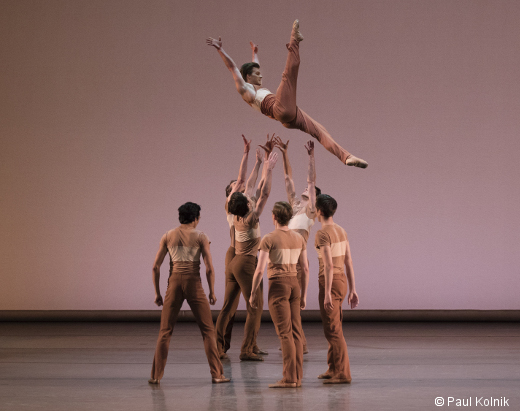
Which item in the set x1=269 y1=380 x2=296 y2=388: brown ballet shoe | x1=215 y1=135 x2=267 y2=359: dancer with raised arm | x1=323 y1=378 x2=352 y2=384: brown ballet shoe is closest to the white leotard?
x1=215 y1=135 x2=267 y2=359: dancer with raised arm

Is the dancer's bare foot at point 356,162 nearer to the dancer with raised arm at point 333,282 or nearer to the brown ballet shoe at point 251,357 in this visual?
the dancer with raised arm at point 333,282

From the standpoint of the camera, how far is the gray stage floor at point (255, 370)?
428 centimetres

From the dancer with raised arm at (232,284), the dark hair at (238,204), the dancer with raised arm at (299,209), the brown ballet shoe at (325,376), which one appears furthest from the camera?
the dancer with raised arm at (232,284)

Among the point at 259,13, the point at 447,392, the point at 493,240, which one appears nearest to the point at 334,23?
the point at 259,13

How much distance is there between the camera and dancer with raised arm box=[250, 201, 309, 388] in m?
4.60

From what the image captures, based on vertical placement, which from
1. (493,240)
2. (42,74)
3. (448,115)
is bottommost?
(493,240)

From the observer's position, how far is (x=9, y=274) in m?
8.48

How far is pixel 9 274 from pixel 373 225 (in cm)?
478

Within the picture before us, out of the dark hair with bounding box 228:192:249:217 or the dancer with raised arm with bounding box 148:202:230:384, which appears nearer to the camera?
the dancer with raised arm with bounding box 148:202:230:384

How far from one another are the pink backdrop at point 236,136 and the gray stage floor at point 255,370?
756 mm

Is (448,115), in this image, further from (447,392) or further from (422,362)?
(447,392)

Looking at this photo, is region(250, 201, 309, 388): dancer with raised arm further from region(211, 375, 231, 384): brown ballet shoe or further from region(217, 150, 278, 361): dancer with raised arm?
region(217, 150, 278, 361): dancer with raised arm

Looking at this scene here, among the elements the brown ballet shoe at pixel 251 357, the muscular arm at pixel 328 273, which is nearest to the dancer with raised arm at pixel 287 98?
the muscular arm at pixel 328 273

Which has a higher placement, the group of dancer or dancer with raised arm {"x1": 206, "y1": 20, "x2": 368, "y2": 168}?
dancer with raised arm {"x1": 206, "y1": 20, "x2": 368, "y2": 168}
